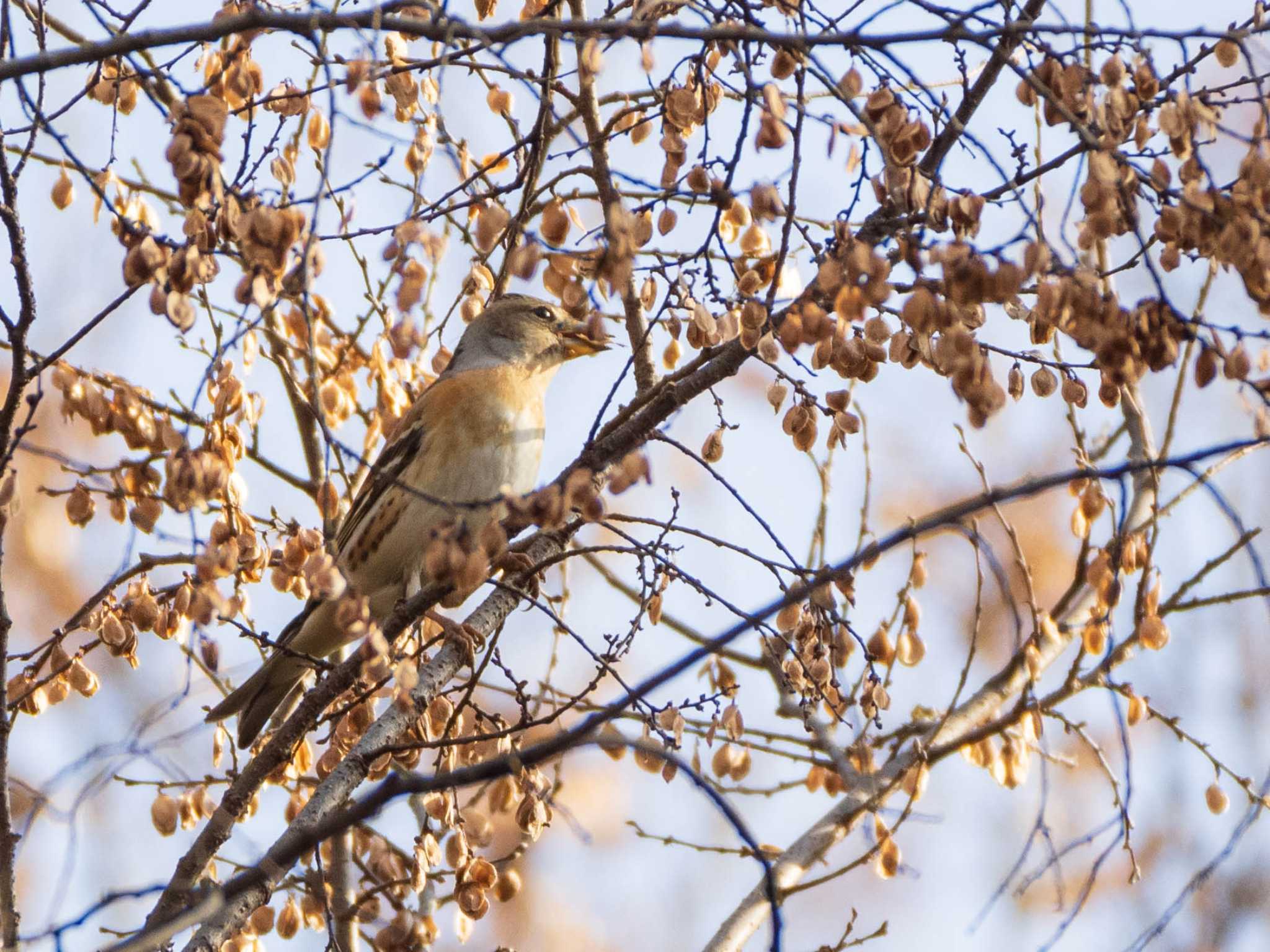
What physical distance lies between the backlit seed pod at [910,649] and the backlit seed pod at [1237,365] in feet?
7.48

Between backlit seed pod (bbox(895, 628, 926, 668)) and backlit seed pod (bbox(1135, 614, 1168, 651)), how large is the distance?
758 millimetres

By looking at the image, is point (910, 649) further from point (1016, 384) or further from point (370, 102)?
point (370, 102)

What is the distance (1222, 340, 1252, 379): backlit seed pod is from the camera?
286cm

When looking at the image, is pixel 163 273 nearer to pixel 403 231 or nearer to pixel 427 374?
pixel 403 231

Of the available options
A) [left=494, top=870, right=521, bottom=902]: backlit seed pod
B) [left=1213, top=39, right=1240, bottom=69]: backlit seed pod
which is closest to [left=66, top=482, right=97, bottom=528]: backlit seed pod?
[left=494, top=870, right=521, bottom=902]: backlit seed pod

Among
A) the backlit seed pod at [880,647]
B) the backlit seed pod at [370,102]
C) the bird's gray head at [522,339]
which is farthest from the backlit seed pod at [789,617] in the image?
the bird's gray head at [522,339]

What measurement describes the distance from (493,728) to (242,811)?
87 cm

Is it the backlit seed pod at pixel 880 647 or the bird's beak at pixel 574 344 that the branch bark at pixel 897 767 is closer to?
the backlit seed pod at pixel 880 647

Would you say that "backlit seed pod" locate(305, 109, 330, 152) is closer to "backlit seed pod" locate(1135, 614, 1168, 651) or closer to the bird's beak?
the bird's beak

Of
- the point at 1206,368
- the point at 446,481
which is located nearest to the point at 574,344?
the point at 446,481

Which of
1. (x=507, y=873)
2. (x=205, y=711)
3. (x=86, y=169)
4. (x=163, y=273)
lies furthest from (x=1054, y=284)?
(x=205, y=711)

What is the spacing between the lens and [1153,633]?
15.4 ft

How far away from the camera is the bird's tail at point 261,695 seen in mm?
5871

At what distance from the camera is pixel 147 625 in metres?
4.38
